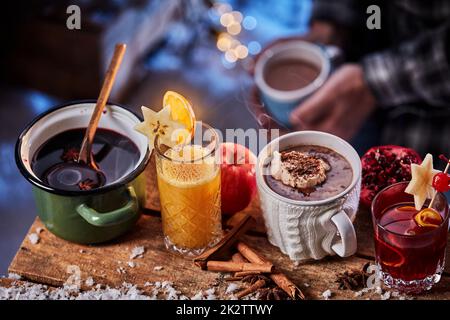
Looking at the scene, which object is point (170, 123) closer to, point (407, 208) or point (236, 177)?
point (236, 177)

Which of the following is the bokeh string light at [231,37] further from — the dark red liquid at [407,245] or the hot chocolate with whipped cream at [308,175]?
the dark red liquid at [407,245]

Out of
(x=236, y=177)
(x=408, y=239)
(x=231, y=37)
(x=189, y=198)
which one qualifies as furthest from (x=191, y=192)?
(x=231, y=37)

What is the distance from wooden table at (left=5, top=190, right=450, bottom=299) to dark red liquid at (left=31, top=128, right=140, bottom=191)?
115mm

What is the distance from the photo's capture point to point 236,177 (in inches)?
51.1

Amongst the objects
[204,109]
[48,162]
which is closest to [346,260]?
[48,162]

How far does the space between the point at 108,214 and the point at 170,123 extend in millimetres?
186

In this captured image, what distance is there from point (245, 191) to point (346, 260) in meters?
0.21

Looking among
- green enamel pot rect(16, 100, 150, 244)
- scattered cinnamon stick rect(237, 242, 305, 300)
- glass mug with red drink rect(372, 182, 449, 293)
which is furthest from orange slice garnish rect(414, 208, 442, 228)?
green enamel pot rect(16, 100, 150, 244)

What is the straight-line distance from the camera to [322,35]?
206 cm

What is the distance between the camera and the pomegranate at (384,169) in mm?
1308

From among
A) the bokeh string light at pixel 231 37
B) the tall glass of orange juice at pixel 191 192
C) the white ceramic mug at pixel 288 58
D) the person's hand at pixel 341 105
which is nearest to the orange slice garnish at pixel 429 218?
the tall glass of orange juice at pixel 191 192

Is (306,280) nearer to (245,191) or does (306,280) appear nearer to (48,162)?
(245,191)

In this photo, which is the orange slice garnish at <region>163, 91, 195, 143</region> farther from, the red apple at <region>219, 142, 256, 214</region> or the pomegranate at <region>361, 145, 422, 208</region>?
the pomegranate at <region>361, 145, 422, 208</region>

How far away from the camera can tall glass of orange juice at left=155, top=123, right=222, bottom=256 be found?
1.20m
